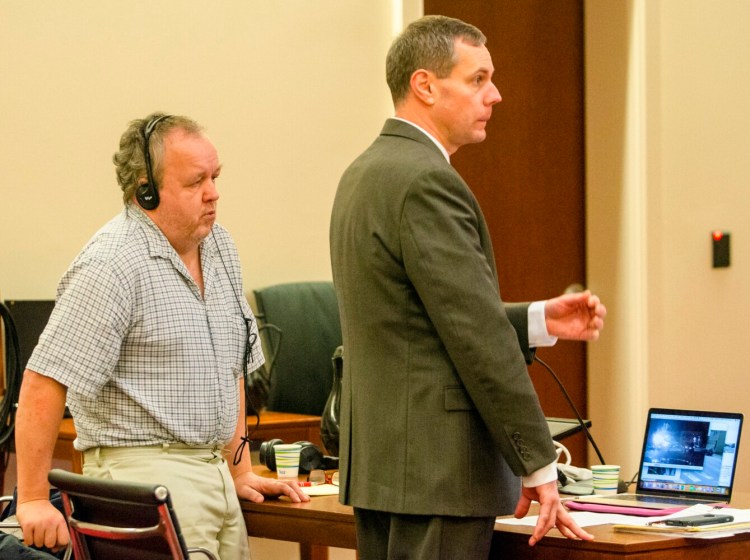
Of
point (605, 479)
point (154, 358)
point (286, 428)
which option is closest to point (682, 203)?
point (286, 428)

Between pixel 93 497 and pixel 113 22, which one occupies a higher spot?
pixel 113 22

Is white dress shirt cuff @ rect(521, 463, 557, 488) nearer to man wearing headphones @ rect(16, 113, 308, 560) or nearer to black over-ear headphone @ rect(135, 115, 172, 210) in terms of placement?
man wearing headphones @ rect(16, 113, 308, 560)

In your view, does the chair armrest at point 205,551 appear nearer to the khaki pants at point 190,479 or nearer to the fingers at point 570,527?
the khaki pants at point 190,479

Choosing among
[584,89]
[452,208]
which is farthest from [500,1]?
[452,208]

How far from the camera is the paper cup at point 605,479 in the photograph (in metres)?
2.54

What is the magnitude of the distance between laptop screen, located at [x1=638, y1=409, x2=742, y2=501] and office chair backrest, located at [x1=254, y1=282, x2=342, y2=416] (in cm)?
211

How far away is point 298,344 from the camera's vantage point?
178 inches

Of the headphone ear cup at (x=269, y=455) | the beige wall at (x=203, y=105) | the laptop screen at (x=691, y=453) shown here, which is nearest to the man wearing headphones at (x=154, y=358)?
the headphone ear cup at (x=269, y=455)

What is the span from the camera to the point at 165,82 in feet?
14.4

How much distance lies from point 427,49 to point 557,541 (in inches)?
36.0

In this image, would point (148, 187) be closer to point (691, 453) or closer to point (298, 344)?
point (691, 453)

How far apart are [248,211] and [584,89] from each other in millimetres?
2017

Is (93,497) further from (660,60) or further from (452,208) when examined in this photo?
(660,60)

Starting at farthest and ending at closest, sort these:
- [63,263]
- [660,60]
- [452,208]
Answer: [660,60]
[63,263]
[452,208]
